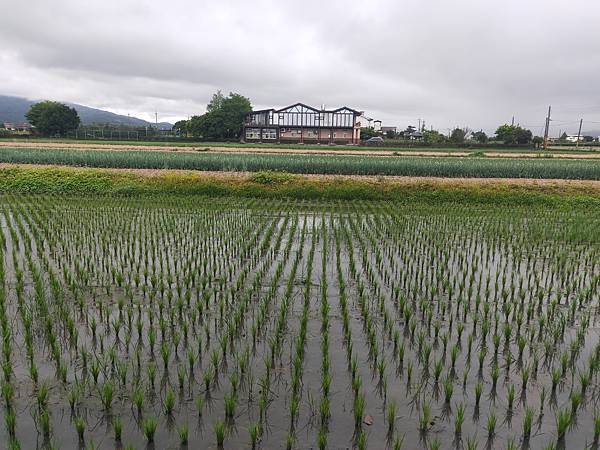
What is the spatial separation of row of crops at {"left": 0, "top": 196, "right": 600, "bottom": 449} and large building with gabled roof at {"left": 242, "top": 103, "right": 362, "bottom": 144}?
1887 inches

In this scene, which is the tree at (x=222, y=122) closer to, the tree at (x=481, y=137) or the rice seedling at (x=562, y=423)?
the tree at (x=481, y=137)

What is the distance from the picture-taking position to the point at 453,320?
601 centimetres

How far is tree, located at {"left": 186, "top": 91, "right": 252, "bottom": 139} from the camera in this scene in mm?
57094

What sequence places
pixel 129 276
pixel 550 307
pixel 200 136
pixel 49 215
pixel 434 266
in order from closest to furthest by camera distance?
pixel 550 307 < pixel 129 276 < pixel 434 266 < pixel 49 215 < pixel 200 136

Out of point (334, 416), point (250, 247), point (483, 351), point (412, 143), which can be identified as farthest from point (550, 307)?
point (412, 143)

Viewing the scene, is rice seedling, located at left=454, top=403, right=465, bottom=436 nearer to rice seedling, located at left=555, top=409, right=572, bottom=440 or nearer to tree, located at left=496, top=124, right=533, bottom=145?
rice seedling, located at left=555, top=409, right=572, bottom=440

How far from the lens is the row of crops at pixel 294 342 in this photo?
3.77 m

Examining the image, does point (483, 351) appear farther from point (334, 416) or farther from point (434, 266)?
point (434, 266)

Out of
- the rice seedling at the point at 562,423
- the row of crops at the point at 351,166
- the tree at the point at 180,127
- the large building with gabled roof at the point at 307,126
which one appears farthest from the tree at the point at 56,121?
the rice seedling at the point at 562,423

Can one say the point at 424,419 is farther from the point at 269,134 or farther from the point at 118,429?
the point at 269,134

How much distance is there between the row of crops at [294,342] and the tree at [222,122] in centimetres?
4869

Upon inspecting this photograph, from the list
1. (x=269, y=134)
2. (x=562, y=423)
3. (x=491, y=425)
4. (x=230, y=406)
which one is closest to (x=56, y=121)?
(x=269, y=134)

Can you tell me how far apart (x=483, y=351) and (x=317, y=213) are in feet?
31.0

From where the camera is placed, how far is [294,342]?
527 centimetres
